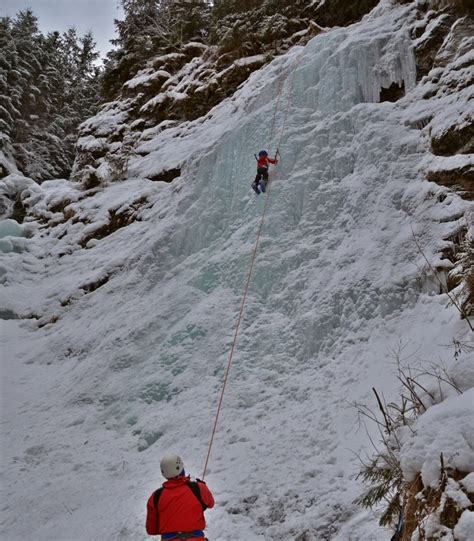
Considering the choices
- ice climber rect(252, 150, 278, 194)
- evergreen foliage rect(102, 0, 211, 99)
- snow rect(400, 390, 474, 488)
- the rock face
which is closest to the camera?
snow rect(400, 390, 474, 488)

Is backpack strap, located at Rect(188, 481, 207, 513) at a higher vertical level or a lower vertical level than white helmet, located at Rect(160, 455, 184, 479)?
lower

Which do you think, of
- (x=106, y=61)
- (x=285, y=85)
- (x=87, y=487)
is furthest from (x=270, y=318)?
(x=106, y=61)

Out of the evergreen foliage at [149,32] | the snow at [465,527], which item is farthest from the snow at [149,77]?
the snow at [465,527]

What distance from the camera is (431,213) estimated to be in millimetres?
7293

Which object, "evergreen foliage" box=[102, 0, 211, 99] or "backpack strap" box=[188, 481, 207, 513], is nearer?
"backpack strap" box=[188, 481, 207, 513]

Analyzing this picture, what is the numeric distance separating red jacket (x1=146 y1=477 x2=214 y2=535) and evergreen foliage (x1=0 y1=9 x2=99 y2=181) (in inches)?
996

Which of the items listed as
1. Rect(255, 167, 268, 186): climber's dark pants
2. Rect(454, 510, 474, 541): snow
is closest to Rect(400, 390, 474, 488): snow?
Rect(454, 510, 474, 541): snow

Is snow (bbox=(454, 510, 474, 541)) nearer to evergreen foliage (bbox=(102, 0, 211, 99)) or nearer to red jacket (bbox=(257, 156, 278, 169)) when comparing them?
red jacket (bbox=(257, 156, 278, 169))

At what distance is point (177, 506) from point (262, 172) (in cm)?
739

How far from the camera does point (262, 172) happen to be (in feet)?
32.6

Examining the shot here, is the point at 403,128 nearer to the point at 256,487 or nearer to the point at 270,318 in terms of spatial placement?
the point at 270,318

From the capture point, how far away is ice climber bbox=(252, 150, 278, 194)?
989cm

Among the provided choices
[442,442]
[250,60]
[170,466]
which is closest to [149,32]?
[250,60]

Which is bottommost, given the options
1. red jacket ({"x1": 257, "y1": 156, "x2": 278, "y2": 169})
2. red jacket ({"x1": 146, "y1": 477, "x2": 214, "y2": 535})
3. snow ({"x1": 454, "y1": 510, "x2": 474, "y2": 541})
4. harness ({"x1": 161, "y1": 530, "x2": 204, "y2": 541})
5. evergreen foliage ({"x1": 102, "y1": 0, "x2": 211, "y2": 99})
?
harness ({"x1": 161, "y1": 530, "x2": 204, "y2": 541})
